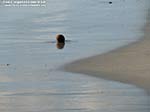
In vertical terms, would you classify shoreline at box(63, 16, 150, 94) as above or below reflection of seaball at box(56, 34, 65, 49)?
below

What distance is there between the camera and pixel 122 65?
1505 centimetres

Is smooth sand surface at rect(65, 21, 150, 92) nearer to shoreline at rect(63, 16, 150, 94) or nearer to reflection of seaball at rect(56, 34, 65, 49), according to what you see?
shoreline at rect(63, 16, 150, 94)

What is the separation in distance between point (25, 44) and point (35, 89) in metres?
5.72

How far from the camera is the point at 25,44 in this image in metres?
18.6

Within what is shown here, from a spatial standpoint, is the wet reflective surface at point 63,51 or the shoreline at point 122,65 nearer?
the wet reflective surface at point 63,51

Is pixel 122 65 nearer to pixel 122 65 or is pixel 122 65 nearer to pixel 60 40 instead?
pixel 122 65

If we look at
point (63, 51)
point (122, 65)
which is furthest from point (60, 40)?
point (122, 65)

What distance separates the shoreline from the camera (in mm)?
13734

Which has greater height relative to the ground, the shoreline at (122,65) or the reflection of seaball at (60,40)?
the reflection of seaball at (60,40)

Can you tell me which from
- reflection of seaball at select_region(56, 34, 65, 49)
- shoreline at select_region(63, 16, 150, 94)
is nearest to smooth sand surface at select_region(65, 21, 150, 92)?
shoreline at select_region(63, 16, 150, 94)

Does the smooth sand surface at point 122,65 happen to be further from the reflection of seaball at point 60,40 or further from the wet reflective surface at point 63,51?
the reflection of seaball at point 60,40

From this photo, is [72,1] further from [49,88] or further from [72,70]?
[49,88]

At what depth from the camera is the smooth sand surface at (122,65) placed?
13743 millimetres

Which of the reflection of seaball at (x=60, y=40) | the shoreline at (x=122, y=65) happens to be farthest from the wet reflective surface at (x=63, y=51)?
the shoreline at (x=122, y=65)
